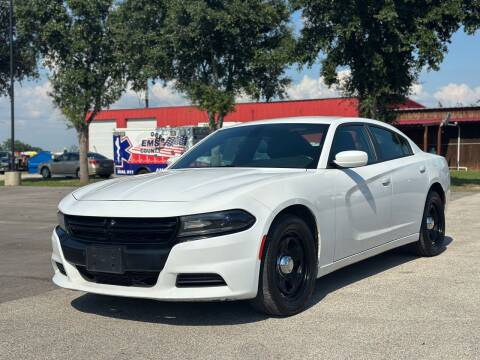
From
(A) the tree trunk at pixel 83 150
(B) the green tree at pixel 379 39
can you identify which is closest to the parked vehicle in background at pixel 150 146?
(A) the tree trunk at pixel 83 150

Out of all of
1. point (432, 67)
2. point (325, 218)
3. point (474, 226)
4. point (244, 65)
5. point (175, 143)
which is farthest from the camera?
point (175, 143)

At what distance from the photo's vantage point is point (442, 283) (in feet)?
19.3

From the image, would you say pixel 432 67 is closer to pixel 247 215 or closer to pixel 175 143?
pixel 175 143

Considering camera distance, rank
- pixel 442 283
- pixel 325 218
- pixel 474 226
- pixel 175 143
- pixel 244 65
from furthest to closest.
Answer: pixel 175 143, pixel 244 65, pixel 474 226, pixel 442 283, pixel 325 218

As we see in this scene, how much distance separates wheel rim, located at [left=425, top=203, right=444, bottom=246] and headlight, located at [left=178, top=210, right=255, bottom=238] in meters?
3.51

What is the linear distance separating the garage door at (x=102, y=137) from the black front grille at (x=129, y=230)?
49.3 meters

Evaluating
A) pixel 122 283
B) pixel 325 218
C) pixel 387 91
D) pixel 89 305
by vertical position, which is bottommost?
pixel 89 305

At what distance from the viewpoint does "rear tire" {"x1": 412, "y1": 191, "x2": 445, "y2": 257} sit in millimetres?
7051

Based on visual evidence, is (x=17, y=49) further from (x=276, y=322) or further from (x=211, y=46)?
(x=276, y=322)

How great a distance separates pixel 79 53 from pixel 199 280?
24036 millimetres

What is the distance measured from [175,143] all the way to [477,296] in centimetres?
2349

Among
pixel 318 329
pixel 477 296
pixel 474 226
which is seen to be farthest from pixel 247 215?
pixel 474 226

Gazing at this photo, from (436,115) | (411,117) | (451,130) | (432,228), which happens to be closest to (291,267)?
(432,228)

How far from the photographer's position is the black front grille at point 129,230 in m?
4.33
